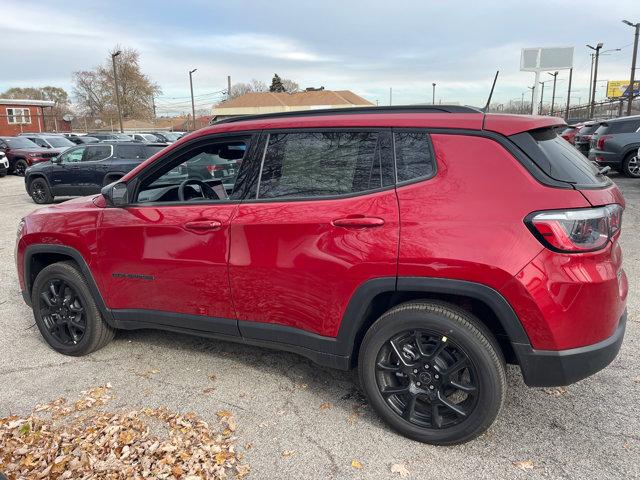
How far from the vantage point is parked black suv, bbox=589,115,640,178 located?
44.2ft

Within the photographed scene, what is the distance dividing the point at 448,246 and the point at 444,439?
1084 mm

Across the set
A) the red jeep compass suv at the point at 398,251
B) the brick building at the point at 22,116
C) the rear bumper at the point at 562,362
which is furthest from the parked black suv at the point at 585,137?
the brick building at the point at 22,116

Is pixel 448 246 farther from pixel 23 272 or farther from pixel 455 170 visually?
pixel 23 272

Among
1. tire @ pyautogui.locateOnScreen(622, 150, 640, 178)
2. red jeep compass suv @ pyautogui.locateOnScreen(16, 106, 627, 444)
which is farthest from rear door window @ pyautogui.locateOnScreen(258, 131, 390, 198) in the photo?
tire @ pyautogui.locateOnScreen(622, 150, 640, 178)

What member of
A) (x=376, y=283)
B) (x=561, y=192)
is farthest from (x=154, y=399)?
(x=561, y=192)

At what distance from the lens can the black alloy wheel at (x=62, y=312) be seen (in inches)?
152

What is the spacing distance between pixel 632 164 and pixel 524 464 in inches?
544

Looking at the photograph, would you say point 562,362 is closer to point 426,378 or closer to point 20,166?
point 426,378

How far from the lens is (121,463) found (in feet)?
8.45

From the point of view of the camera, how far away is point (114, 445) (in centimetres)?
273

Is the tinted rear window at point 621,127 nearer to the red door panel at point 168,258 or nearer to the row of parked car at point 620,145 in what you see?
the row of parked car at point 620,145

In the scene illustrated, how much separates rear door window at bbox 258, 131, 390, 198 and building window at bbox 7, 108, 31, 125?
53.0 meters

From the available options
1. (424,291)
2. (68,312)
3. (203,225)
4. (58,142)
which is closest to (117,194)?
(203,225)

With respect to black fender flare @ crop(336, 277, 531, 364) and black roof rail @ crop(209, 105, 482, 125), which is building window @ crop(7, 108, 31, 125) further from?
black fender flare @ crop(336, 277, 531, 364)
